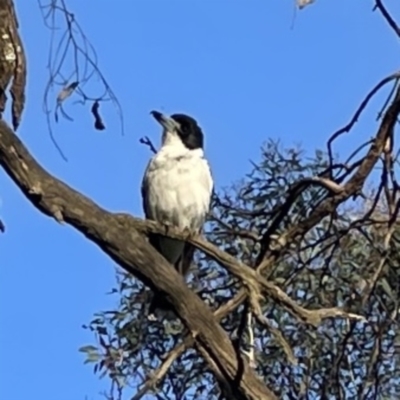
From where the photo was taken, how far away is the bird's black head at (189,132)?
5527 mm

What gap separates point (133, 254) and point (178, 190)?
277cm

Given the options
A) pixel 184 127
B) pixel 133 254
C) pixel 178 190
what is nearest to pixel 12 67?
pixel 133 254

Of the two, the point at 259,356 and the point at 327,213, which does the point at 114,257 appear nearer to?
the point at 327,213

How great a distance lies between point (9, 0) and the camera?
244 cm

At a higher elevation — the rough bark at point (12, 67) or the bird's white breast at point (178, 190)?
the bird's white breast at point (178, 190)

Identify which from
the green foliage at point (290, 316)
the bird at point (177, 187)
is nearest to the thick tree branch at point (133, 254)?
the green foliage at point (290, 316)

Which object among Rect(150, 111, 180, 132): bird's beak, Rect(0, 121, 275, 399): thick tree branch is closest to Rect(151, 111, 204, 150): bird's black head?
Rect(150, 111, 180, 132): bird's beak

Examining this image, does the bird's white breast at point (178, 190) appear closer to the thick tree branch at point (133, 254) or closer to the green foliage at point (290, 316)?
the green foliage at point (290, 316)

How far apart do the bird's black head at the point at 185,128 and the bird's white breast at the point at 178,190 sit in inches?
6.0

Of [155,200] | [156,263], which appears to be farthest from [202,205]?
[156,263]

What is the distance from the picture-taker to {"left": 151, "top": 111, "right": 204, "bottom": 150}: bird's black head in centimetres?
553

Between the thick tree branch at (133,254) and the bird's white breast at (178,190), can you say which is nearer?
the thick tree branch at (133,254)

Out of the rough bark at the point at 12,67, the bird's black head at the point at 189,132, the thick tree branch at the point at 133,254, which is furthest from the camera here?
the bird's black head at the point at 189,132

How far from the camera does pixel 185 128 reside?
5562 millimetres
